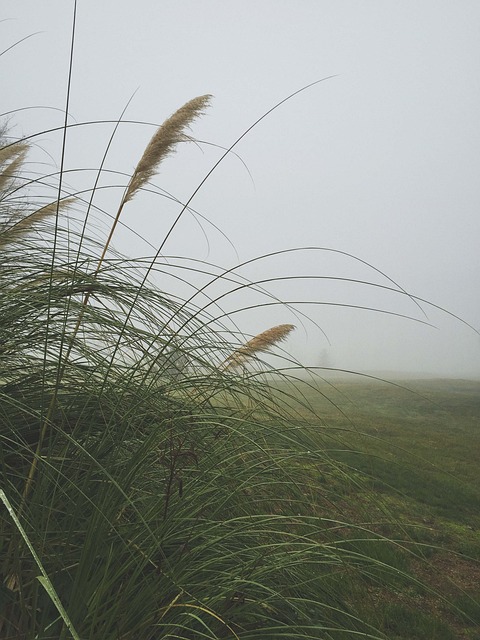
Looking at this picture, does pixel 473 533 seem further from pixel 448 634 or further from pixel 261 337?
pixel 261 337

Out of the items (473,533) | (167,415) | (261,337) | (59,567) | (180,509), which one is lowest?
(473,533)

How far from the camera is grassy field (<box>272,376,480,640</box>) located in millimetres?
1784

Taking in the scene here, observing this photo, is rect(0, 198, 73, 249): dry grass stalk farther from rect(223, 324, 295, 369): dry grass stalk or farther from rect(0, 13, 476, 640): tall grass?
rect(223, 324, 295, 369): dry grass stalk

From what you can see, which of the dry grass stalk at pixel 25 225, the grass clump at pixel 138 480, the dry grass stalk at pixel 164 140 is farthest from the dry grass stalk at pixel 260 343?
the dry grass stalk at pixel 25 225

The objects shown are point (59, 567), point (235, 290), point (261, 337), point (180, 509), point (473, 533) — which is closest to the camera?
point (59, 567)

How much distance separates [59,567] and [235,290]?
1.04 m

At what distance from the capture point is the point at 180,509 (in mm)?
1582

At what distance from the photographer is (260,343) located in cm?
249

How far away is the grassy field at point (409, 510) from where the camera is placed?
178cm

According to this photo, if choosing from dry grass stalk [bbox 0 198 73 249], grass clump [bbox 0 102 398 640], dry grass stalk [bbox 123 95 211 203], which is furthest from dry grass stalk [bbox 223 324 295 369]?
dry grass stalk [bbox 0 198 73 249]

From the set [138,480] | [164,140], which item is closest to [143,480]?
[138,480]

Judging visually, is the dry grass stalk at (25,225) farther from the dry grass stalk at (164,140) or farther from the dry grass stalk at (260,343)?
the dry grass stalk at (260,343)

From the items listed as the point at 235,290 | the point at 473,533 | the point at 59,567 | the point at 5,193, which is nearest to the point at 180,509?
the point at 59,567

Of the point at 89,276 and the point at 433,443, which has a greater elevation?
the point at 89,276
